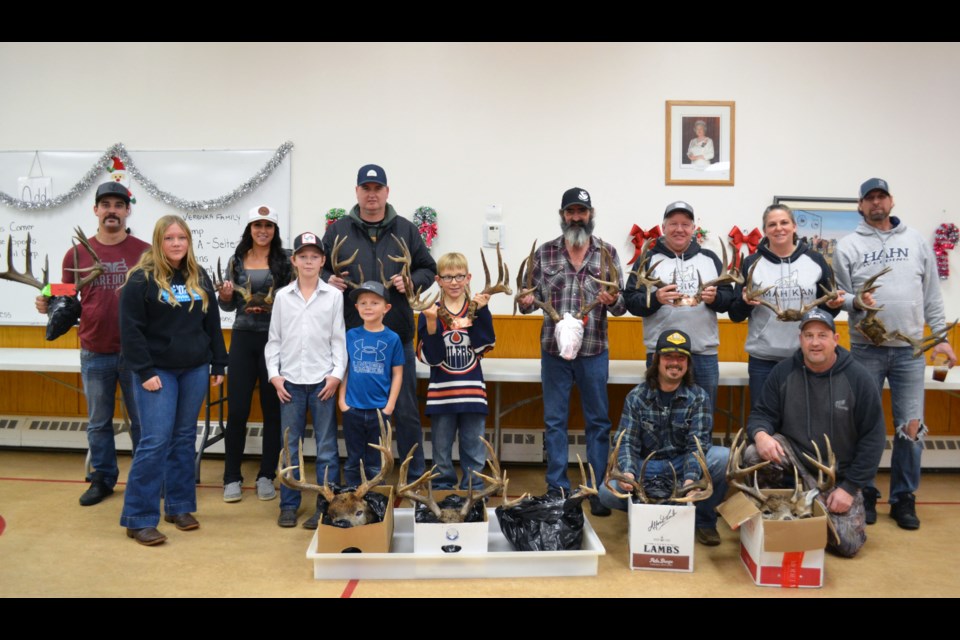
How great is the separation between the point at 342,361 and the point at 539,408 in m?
2.34

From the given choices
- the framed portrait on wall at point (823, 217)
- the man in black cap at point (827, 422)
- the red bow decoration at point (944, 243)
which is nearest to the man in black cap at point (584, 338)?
the man in black cap at point (827, 422)

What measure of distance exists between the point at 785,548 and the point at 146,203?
19.7ft

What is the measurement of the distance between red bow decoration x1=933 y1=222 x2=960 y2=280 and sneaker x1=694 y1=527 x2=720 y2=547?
12.6 feet

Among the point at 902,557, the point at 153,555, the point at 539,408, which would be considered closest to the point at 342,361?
the point at 153,555

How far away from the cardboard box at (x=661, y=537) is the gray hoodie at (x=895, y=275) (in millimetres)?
1940

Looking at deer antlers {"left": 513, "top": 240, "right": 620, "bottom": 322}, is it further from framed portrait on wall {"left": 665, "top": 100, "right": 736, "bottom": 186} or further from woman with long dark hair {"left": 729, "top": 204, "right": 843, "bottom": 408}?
framed portrait on wall {"left": 665, "top": 100, "right": 736, "bottom": 186}

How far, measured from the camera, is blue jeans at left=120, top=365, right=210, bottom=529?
12.8 ft

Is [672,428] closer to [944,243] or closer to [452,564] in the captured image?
[452,564]

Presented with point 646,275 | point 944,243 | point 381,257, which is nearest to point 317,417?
point 381,257

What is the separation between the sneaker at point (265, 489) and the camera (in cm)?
477

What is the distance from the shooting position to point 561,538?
357cm

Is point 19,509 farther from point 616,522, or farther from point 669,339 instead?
point 669,339

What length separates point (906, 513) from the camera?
14.4 ft

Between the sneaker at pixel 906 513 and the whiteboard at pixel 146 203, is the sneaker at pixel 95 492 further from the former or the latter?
the sneaker at pixel 906 513
